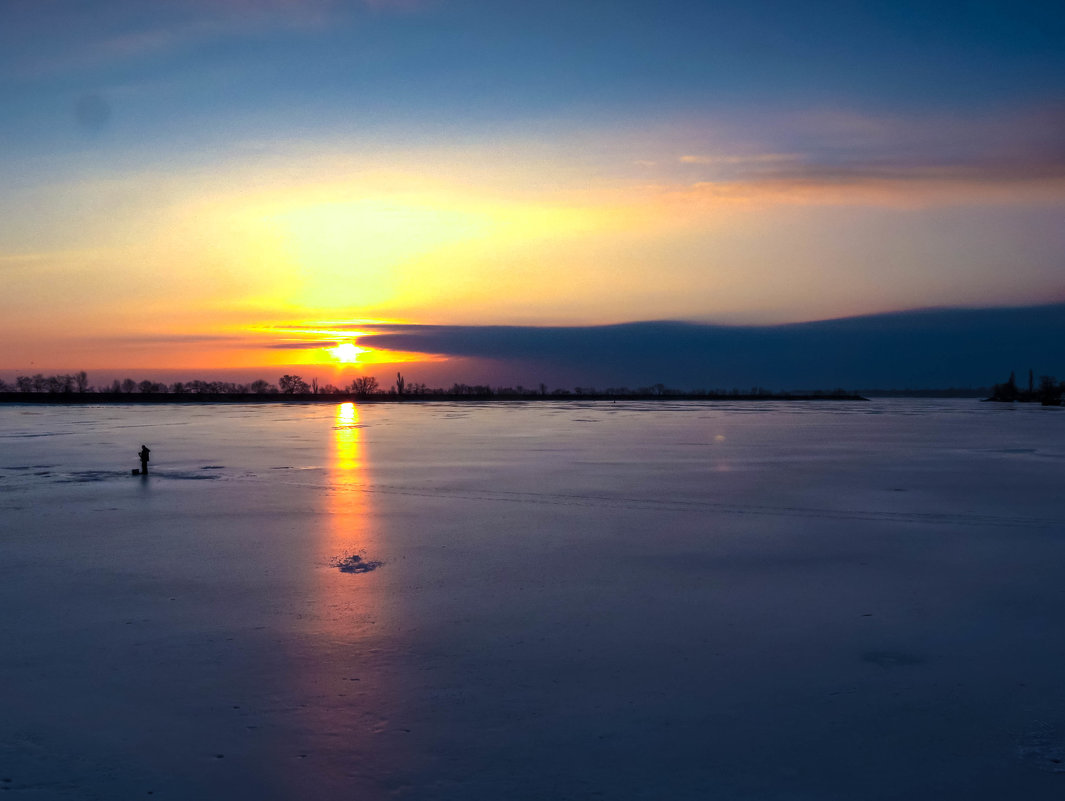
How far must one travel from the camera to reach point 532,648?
5.62 metres

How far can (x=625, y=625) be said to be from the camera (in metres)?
6.17

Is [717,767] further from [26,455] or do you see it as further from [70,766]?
[26,455]

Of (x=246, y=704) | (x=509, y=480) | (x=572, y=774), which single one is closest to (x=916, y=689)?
(x=572, y=774)

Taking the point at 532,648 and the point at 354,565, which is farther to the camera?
the point at 354,565

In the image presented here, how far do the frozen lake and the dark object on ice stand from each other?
60 millimetres

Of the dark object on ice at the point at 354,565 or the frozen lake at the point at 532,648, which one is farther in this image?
the dark object on ice at the point at 354,565

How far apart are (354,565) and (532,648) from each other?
3.14 metres

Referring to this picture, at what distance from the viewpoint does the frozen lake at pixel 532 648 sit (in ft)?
12.9

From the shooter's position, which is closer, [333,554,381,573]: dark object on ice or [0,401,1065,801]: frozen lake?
[0,401,1065,801]: frozen lake

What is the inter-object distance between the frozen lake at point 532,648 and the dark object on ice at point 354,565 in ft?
0.20

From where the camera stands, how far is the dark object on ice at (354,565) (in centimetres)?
800

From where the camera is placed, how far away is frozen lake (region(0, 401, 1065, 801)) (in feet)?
12.9

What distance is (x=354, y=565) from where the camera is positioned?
324 inches

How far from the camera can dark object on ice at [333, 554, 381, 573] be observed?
800 centimetres
